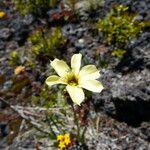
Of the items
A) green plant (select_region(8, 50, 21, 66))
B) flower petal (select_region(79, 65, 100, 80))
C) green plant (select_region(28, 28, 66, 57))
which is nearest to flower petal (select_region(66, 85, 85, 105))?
flower petal (select_region(79, 65, 100, 80))

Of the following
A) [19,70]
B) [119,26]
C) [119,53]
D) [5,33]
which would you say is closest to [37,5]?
[5,33]

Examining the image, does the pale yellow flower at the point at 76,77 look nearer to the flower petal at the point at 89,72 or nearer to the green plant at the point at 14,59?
the flower petal at the point at 89,72

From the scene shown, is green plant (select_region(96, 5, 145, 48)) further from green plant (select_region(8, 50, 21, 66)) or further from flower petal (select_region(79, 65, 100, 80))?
flower petal (select_region(79, 65, 100, 80))

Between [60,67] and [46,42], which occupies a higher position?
[46,42]

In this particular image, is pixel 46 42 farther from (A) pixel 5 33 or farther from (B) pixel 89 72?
(B) pixel 89 72

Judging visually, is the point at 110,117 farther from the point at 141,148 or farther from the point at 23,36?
the point at 23,36

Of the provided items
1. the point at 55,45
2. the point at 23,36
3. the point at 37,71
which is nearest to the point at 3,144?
the point at 37,71

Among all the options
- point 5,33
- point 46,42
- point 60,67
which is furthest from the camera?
point 5,33
